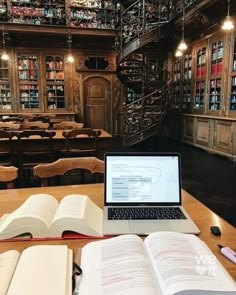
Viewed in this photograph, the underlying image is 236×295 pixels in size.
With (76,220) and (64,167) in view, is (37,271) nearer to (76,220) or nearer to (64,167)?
(76,220)

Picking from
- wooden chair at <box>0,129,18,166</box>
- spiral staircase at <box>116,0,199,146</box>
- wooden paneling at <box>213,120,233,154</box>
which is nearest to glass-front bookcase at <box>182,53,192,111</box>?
spiral staircase at <box>116,0,199,146</box>

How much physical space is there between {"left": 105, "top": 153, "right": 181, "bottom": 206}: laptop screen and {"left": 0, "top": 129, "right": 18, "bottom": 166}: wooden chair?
2.53 metres

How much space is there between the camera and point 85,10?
7441 mm

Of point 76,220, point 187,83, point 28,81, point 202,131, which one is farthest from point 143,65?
point 76,220

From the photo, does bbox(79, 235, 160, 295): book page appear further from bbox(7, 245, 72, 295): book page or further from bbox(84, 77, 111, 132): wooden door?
bbox(84, 77, 111, 132): wooden door

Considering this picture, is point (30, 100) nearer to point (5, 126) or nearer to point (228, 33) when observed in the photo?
point (5, 126)

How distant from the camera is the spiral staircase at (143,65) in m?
6.12

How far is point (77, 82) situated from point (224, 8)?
445 centimetres

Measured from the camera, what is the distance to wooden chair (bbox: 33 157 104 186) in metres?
1.61

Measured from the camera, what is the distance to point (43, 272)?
2.15 feet

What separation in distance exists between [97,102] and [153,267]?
7.75 metres

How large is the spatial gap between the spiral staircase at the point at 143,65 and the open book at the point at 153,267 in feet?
19.2

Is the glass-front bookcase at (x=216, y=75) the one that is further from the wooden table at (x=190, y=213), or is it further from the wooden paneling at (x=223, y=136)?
the wooden table at (x=190, y=213)

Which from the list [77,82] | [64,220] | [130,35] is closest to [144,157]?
[64,220]
